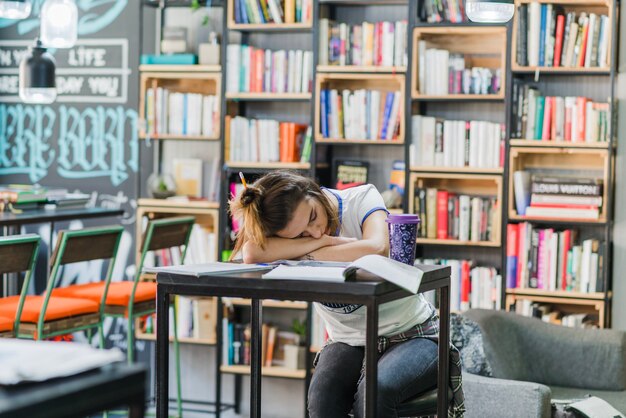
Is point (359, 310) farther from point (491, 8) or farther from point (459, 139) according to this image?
point (459, 139)

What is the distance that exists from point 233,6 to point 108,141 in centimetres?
114

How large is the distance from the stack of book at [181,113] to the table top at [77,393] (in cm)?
398

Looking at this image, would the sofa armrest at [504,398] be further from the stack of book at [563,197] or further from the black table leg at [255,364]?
the stack of book at [563,197]

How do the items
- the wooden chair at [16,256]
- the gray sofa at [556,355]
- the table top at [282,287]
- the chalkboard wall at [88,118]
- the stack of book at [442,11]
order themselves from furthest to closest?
the chalkboard wall at [88,118], the stack of book at [442,11], the gray sofa at [556,355], the wooden chair at [16,256], the table top at [282,287]

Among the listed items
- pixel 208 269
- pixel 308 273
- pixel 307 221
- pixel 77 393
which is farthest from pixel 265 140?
pixel 77 393

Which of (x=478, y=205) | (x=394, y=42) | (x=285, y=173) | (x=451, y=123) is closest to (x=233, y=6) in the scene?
(x=394, y=42)

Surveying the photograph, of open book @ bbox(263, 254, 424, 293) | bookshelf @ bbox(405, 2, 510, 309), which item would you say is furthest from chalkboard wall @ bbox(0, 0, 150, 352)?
open book @ bbox(263, 254, 424, 293)

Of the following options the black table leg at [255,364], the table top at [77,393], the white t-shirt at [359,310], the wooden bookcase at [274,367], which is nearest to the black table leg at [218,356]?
the wooden bookcase at [274,367]

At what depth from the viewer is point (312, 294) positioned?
7.25 ft

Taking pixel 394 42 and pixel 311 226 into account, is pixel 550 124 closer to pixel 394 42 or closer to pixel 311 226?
pixel 394 42

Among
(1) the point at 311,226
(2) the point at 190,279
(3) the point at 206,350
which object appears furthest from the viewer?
(3) the point at 206,350

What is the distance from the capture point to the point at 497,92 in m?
4.95

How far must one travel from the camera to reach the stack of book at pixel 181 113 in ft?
A: 17.6

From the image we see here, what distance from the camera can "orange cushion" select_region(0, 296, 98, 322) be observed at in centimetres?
410
